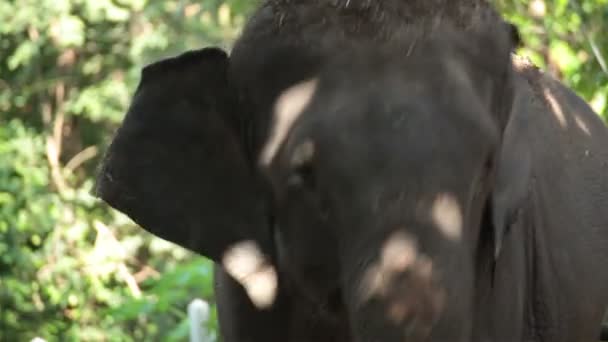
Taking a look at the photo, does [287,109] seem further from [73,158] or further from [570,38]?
[73,158]

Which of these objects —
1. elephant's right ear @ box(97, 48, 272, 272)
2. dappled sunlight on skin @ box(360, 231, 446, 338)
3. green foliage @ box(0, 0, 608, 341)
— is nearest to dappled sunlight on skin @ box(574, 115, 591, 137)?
elephant's right ear @ box(97, 48, 272, 272)

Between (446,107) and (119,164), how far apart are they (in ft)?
2.04

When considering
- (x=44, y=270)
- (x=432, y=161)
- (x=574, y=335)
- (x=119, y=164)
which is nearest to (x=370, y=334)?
(x=432, y=161)

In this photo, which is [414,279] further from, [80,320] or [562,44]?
[80,320]

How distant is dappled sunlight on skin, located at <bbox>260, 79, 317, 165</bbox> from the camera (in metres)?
2.05

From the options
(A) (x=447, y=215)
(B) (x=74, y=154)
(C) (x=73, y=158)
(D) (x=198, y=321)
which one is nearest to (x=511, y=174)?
(A) (x=447, y=215)

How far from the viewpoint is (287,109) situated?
208 centimetres

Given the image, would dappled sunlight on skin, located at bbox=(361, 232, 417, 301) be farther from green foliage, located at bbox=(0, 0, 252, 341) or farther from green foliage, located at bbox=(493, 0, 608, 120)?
green foliage, located at bbox=(0, 0, 252, 341)

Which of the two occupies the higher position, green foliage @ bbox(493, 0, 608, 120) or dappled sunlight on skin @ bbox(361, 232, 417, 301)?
dappled sunlight on skin @ bbox(361, 232, 417, 301)

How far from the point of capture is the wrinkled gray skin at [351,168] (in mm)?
1861

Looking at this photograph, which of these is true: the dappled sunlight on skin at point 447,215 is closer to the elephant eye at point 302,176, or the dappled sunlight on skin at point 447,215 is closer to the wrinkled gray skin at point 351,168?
the wrinkled gray skin at point 351,168

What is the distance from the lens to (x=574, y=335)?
115 inches

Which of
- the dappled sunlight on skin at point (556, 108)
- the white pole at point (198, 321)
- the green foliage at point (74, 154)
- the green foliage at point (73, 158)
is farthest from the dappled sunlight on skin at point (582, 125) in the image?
the green foliage at point (73, 158)

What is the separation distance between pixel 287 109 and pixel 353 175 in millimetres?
215
